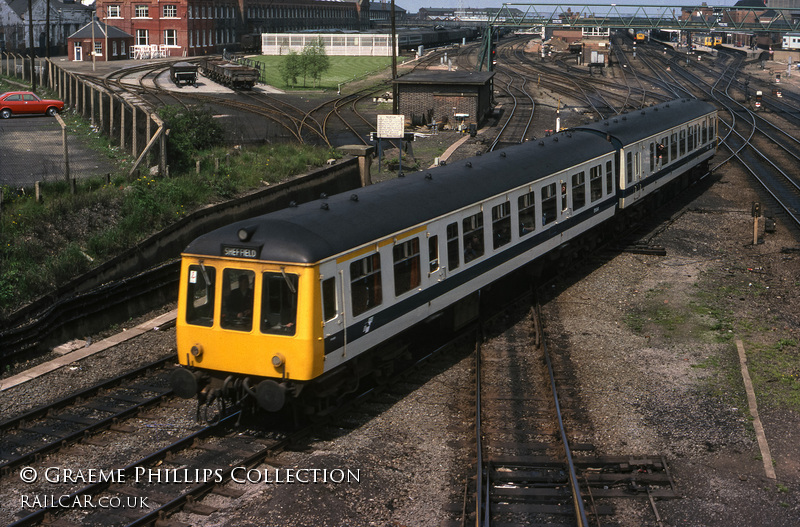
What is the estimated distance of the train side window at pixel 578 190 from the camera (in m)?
19.5

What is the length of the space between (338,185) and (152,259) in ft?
32.7

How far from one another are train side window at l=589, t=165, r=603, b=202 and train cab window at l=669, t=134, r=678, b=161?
6124 millimetres

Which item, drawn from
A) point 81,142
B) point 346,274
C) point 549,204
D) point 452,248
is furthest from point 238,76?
point 346,274

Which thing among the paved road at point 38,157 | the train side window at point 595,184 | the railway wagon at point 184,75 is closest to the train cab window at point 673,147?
the train side window at point 595,184

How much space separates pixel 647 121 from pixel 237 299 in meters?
16.7

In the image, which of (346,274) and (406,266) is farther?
(406,266)

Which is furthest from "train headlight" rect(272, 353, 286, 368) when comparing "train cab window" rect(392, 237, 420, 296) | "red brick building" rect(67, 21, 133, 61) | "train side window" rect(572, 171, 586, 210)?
"red brick building" rect(67, 21, 133, 61)

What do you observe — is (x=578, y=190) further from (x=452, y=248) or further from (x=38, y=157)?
(x=38, y=157)

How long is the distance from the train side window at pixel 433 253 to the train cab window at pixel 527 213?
340cm

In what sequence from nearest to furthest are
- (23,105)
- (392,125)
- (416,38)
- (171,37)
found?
(392,125), (23,105), (171,37), (416,38)

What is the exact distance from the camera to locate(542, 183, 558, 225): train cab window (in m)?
18.1

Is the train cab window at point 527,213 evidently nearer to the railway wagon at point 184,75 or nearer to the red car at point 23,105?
the red car at point 23,105

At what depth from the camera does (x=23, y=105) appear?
3788 cm

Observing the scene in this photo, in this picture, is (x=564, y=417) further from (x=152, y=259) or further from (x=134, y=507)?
(x=152, y=259)
